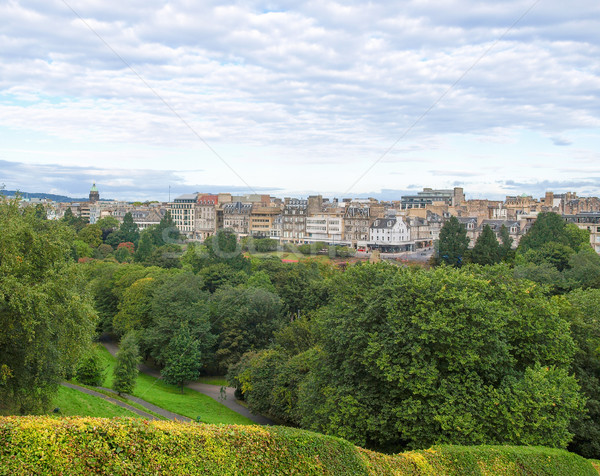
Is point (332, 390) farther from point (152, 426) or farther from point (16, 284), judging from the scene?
point (16, 284)

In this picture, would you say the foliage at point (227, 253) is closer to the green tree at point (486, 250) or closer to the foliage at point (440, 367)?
the green tree at point (486, 250)

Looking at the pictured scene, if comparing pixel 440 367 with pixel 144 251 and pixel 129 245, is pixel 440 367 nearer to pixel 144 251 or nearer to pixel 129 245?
pixel 144 251

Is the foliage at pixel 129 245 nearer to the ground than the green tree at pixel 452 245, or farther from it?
nearer to the ground

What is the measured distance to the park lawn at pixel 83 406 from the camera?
69.3ft

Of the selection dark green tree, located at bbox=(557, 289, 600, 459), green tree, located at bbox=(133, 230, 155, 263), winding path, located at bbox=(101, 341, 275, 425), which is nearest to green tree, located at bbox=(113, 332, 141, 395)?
winding path, located at bbox=(101, 341, 275, 425)

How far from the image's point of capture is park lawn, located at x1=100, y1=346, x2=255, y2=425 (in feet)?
97.2

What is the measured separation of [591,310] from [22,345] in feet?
85.1

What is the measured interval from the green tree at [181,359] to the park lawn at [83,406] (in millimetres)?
12576

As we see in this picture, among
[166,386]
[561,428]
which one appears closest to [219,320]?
[166,386]

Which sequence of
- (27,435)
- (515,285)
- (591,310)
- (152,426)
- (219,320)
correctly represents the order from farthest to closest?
(219,320), (591,310), (515,285), (152,426), (27,435)

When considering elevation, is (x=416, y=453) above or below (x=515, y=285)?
below

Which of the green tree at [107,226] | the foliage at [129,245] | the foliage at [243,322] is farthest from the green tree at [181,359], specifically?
the green tree at [107,226]

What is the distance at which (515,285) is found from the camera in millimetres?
23641

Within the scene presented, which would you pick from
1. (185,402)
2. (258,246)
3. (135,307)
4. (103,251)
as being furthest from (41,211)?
(258,246)
